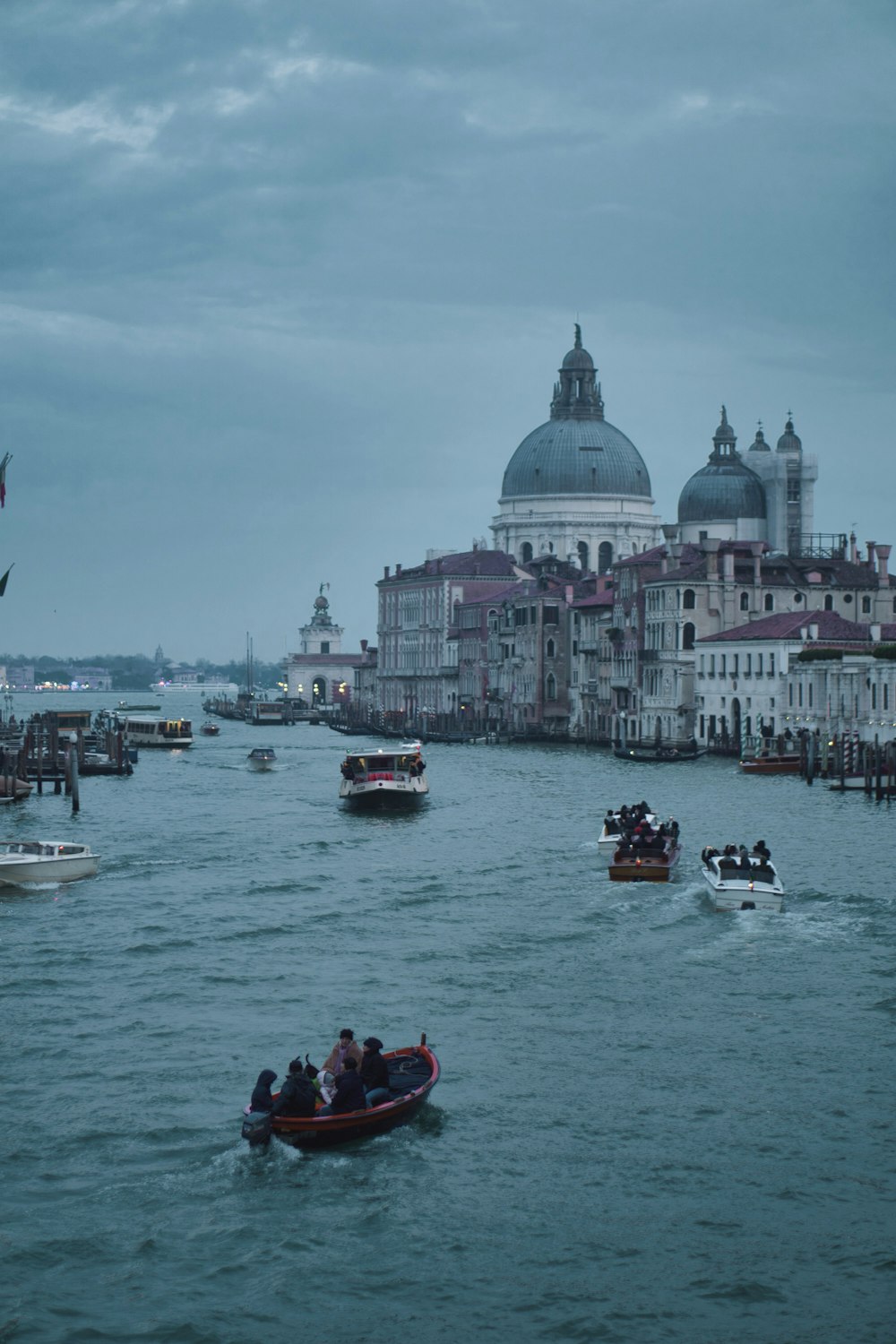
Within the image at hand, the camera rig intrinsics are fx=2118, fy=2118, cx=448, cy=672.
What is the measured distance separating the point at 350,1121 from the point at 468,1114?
1812mm

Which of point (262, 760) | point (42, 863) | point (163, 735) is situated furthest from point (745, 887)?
point (163, 735)

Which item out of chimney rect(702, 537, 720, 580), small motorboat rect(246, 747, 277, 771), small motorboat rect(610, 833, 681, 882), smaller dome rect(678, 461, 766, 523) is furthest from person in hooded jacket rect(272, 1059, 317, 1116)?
smaller dome rect(678, 461, 766, 523)

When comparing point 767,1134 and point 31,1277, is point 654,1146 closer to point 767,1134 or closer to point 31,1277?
point 767,1134

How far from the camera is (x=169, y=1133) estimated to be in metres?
23.1

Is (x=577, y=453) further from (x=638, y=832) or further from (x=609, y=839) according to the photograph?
(x=638, y=832)

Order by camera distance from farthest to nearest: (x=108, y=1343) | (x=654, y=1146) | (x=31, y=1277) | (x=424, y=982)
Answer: (x=424, y=982), (x=654, y=1146), (x=31, y=1277), (x=108, y=1343)

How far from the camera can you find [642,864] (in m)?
43.8

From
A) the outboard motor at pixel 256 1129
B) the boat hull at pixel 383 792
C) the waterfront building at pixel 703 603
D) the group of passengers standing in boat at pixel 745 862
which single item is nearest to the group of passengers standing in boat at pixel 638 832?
the group of passengers standing in boat at pixel 745 862

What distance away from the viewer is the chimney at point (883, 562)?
112 metres

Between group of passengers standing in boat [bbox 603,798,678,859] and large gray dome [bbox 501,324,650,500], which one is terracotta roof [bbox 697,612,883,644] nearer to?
group of passengers standing in boat [bbox 603,798,678,859]

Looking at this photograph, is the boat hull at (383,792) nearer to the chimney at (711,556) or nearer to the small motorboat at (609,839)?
the small motorboat at (609,839)

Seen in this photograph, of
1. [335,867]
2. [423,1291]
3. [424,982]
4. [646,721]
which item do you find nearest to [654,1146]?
[423,1291]

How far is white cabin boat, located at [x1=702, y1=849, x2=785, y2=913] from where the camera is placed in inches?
1524

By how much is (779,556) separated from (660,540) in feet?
207
